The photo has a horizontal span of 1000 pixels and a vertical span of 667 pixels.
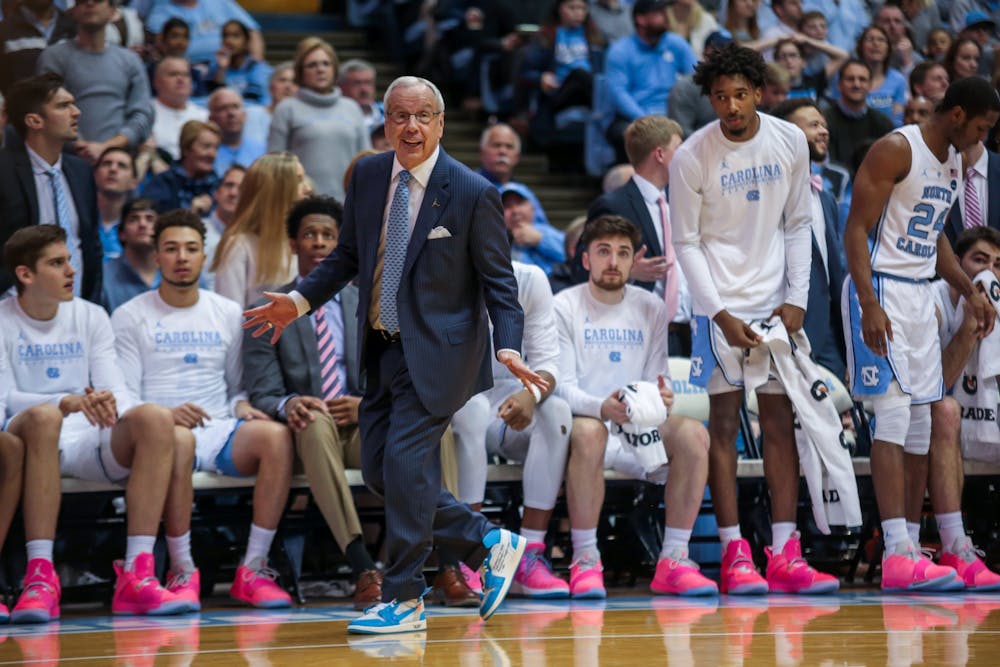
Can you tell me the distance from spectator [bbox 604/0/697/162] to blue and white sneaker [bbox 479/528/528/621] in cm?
Answer: 568

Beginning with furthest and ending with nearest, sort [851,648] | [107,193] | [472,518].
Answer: [107,193] → [472,518] → [851,648]

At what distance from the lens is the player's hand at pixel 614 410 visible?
Result: 20.8 feet

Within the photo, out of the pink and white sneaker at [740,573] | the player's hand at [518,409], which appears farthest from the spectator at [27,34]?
the pink and white sneaker at [740,573]

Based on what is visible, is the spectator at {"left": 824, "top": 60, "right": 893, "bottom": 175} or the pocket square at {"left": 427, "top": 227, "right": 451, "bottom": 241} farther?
the spectator at {"left": 824, "top": 60, "right": 893, "bottom": 175}

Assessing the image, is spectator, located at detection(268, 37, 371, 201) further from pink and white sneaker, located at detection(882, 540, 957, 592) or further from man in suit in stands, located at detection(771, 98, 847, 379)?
pink and white sneaker, located at detection(882, 540, 957, 592)

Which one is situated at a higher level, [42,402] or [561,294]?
[561,294]

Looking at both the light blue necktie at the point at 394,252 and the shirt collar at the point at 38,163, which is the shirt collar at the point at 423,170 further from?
the shirt collar at the point at 38,163

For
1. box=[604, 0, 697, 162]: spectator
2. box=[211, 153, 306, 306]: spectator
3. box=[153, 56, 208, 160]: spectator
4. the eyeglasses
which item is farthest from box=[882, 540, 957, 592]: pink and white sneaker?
box=[153, 56, 208, 160]: spectator

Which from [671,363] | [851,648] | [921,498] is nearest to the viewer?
[851,648]

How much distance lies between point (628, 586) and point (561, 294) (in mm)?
1321

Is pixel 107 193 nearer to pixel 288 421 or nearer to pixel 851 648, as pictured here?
pixel 288 421

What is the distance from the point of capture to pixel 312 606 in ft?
20.5

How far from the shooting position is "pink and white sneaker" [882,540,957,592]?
6113mm

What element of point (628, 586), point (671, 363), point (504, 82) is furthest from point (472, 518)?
point (504, 82)
